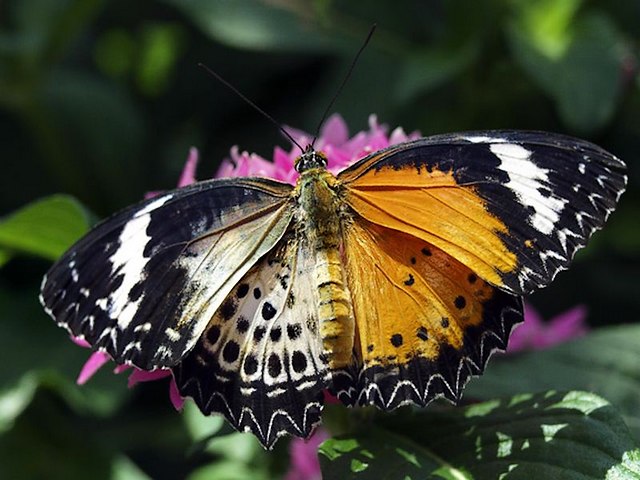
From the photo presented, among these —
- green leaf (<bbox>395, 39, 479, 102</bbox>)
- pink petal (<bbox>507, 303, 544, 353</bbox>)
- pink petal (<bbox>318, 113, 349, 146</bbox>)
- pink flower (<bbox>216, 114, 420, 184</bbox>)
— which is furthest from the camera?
green leaf (<bbox>395, 39, 479, 102</bbox>)

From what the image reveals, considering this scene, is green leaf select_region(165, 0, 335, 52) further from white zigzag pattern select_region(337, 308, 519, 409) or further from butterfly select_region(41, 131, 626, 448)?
white zigzag pattern select_region(337, 308, 519, 409)

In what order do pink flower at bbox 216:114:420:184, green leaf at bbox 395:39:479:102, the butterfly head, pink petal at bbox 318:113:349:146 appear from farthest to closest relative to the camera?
green leaf at bbox 395:39:479:102 < pink petal at bbox 318:113:349:146 < pink flower at bbox 216:114:420:184 < the butterfly head

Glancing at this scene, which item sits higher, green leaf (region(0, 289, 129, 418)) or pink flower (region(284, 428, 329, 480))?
green leaf (region(0, 289, 129, 418))

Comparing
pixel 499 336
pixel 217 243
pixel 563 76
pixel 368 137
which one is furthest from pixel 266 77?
pixel 499 336

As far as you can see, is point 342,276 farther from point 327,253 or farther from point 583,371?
point 583,371

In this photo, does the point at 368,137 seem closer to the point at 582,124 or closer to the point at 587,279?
the point at 582,124

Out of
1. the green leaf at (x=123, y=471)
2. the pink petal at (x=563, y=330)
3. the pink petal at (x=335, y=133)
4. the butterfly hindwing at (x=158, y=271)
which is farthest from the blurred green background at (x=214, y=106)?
the butterfly hindwing at (x=158, y=271)

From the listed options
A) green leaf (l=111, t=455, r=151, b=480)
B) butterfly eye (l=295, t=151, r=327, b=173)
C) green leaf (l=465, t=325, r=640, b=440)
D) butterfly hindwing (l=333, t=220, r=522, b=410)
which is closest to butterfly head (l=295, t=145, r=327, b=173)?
butterfly eye (l=295, t=151, r=327, b=173)
